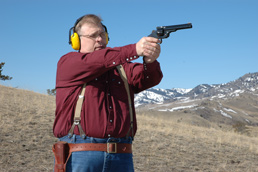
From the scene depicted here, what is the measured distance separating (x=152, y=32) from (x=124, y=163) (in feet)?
4.17

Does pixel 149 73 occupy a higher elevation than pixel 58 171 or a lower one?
higher

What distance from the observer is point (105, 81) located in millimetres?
2965

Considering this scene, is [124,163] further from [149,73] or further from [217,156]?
[217,156]

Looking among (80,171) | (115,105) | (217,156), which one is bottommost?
(217,156)

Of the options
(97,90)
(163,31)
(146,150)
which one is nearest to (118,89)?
(97,90)

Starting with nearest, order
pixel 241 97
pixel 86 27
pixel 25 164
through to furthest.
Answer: pixel 86 27 → pixel 25 164 → pixel 241 97

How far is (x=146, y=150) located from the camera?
34.6 feet

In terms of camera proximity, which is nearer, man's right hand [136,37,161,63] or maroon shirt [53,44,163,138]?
man's right hand [136,37,161,63]

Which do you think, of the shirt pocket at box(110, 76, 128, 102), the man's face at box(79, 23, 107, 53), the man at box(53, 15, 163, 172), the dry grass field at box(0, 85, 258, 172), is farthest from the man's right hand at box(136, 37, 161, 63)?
the dry grass field at box(0, 85, 258, 172)

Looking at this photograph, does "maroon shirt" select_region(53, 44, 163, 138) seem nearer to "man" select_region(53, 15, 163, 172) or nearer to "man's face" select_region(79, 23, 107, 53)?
"man" select_region(53, 15, 163, 172)

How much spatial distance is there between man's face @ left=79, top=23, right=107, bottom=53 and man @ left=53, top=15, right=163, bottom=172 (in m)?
0.22

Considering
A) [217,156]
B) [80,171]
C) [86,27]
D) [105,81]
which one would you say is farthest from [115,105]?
[217,156]

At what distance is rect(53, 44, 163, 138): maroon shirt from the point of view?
273 centimetres

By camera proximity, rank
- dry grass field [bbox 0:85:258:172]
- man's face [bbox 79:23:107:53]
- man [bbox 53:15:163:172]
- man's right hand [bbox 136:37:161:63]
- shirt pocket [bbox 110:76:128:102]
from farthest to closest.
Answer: dry grass field [bbox 0:85:258:172] → man's face [bbox 79:23:107:53] → shirt pocket [bbox 110:76:128:102] → man [bbox 53:15:163:172] → man's right hand [bbox 136:37:161:63]
